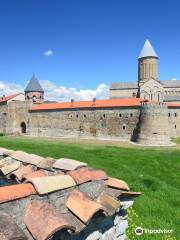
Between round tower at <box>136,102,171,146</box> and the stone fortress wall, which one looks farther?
the stone fortress wall

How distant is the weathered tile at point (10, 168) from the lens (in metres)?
4.22

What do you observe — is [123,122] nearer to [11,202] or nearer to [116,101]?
[116,101]

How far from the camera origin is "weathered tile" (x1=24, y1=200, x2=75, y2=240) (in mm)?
2498

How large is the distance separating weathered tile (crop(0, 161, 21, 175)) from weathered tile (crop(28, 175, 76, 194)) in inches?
47.9

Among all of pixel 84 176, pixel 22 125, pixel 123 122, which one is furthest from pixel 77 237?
pixel 22 125

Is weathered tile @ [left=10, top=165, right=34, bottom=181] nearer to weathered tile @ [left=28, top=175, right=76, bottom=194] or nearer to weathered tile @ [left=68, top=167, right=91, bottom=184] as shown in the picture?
weathered tile @ [left=68, top=167, right=91, bottom=184]

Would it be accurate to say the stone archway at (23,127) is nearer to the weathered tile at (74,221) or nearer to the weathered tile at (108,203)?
the weathered tile at (108,203)

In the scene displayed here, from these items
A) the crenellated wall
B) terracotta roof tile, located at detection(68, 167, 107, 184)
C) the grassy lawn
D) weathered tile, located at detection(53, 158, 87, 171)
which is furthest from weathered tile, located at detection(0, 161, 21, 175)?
the crenellated wall

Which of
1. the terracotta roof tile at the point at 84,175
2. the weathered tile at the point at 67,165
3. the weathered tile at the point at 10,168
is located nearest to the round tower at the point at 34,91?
the weathered tile at the point at 10,168

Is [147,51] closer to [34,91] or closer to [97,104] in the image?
[34,91]

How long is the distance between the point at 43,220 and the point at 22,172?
1.50 metres

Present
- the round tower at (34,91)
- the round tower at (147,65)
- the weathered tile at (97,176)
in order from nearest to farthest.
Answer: the weathered tile at (97,176)
the round tower at (34,91)
the round tower at (147,65)

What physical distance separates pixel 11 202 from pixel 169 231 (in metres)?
4.71

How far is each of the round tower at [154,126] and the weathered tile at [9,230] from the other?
30784 mm
